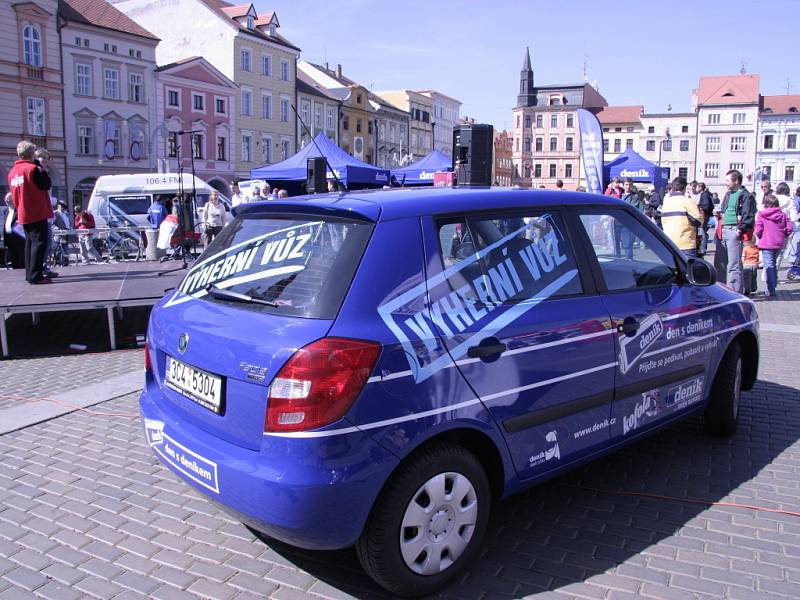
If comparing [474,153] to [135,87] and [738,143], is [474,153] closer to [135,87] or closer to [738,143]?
[135,87]

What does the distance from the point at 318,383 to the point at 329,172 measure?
17.3 metres

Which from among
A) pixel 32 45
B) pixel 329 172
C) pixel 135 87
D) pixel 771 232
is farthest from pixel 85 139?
pixel 771 232

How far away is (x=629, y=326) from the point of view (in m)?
3.97

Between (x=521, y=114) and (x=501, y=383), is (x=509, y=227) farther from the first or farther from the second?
(x=521, y=114)

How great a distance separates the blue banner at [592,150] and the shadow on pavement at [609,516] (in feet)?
35.3

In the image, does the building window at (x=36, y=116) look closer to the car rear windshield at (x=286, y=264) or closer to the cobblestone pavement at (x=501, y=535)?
the cobblestone pavement at (x=501, y=535)

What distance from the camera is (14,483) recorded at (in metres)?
4.48

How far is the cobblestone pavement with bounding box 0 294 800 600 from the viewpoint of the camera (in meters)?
3.27

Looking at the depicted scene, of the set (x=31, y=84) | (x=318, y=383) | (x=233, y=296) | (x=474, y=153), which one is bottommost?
(x=318, y=383)

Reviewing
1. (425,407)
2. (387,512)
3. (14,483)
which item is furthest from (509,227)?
(14,483)

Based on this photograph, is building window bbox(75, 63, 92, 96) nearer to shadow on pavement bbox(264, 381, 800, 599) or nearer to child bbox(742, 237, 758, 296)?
child bbox(742, 237, 758, 296)

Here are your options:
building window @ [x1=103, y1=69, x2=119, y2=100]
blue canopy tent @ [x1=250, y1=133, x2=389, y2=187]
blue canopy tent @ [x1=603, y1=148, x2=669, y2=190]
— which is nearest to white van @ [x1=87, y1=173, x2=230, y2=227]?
blue canopy tent @ [x1=250, y1=133, x2=389, y2=187]

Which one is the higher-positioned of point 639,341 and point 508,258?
point 508,258

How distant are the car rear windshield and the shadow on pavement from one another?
1333 millimetres
